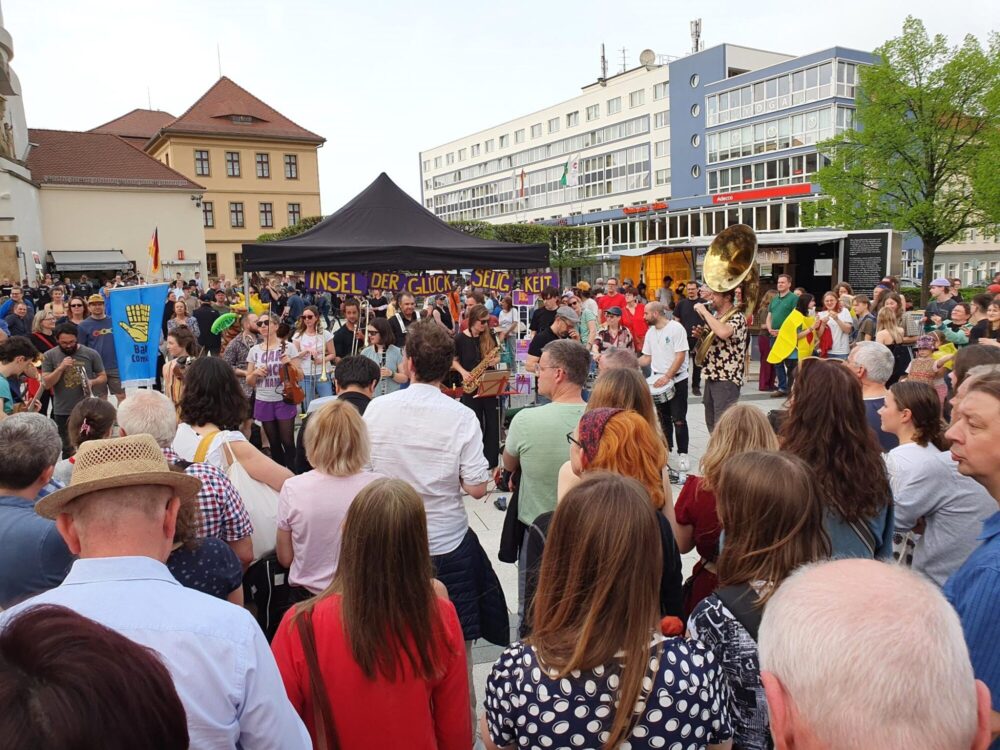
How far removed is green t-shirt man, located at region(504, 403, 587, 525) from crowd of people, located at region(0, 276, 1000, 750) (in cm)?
1

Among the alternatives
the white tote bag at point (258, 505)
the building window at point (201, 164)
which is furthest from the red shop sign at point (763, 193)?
the white tote bag at point (258, 505)

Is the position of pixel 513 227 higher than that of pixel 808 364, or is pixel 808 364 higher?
pixel 513 227

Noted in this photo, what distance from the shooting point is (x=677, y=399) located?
712cm

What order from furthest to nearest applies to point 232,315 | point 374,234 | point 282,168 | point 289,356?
point 282,168 < point 232,315 < point 374,234 < point 289,356

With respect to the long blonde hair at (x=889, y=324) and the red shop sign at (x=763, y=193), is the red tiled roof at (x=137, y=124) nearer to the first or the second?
the red shop sign at (x=763, y=193)

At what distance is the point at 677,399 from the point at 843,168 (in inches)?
1063

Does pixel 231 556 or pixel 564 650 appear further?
pixel 231 556

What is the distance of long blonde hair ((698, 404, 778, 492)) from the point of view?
2814 millimetres

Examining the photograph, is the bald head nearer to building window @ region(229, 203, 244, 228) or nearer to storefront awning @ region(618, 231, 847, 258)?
storefront awning @ region(618, 231, 847, 258)

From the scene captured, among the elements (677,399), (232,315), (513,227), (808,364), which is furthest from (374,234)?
(513,227)

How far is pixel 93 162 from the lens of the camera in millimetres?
40219

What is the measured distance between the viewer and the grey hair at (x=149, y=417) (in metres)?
2.94

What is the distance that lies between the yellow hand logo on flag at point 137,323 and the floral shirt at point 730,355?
5.77 meters

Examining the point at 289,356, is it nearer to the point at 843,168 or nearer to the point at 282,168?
the point at 843,168
